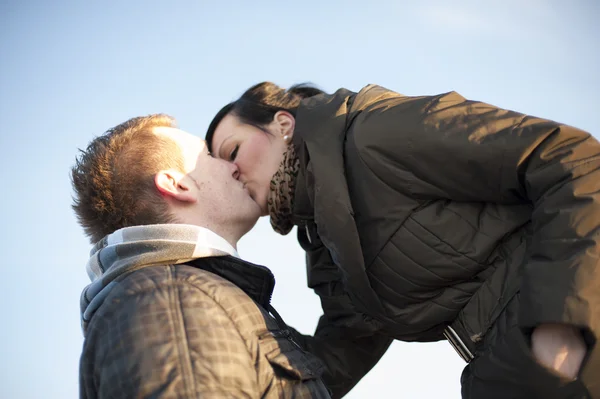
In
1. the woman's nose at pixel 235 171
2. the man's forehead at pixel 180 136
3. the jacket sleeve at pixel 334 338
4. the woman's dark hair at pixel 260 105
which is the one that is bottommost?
the jacket sleeve at pixel 334 338

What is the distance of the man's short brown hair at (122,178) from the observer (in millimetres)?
3293

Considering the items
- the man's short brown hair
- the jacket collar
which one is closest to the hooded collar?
the jacket collar

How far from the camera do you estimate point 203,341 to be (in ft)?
8.00

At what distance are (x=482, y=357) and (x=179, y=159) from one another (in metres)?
1.81

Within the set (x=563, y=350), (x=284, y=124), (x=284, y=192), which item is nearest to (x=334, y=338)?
(x=284, y=192)

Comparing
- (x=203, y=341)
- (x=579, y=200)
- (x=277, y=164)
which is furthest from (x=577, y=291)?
(x=277, y=164)

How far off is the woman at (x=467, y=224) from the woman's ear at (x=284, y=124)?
21.5 inches

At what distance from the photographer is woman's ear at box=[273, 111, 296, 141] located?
145 inches

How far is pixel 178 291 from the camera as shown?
259 cm

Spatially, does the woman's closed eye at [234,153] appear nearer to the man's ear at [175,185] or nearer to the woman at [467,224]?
the man's ear at [175,185]

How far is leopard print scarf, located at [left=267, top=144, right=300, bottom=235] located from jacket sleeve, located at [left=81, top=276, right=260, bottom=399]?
90cm

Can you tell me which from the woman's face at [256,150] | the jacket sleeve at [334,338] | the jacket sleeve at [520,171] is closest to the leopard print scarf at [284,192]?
the woman's face at [256,150]

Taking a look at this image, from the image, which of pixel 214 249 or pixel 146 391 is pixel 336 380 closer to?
pixel 214 249

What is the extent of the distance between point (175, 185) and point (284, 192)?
1.81 ft
